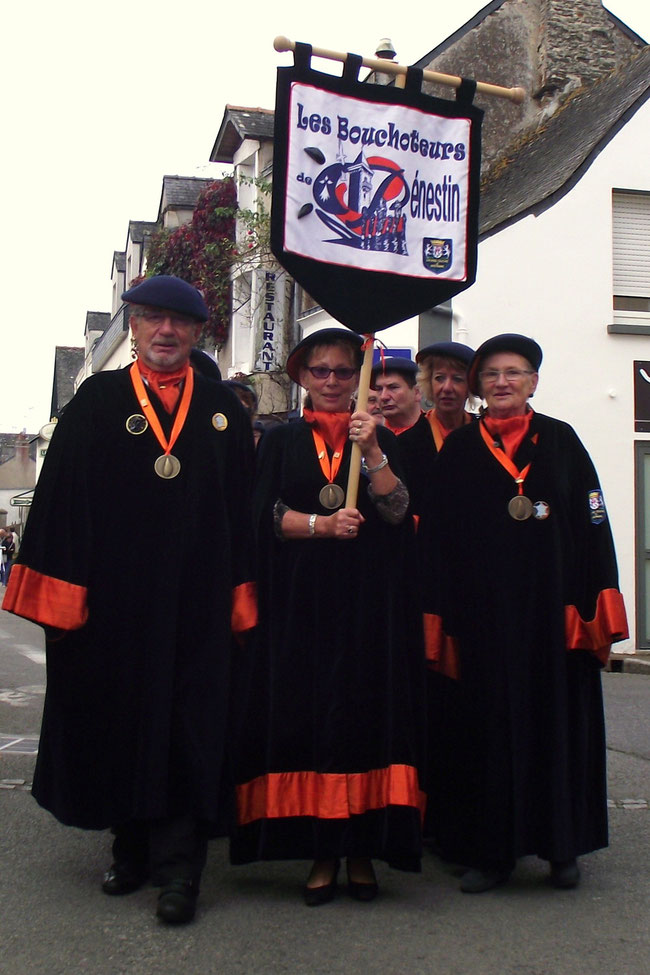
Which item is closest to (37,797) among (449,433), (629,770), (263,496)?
(263,496)

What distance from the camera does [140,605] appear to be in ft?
14.2

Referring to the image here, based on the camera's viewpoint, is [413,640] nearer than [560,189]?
Yes

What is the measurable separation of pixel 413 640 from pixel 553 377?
10.9 metres

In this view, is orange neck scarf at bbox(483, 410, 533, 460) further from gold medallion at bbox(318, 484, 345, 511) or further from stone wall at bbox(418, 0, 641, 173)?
stone wall at bbox(418, 0, 641, 173)

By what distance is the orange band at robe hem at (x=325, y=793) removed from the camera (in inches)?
169

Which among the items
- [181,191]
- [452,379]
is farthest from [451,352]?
[181,191]

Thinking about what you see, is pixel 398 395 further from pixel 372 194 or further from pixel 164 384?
pixel 164 384

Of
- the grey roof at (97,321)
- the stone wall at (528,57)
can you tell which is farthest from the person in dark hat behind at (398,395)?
the grey roof at (97,321)

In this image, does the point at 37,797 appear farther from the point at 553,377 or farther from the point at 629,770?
Result: the point at 553,377

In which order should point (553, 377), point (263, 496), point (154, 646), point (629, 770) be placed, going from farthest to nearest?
point (553, 377), point (629, 770), point (263, 496), point (154, 646)

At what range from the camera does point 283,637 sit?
4445mm

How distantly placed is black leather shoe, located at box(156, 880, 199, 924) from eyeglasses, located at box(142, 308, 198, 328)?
6.50 ft

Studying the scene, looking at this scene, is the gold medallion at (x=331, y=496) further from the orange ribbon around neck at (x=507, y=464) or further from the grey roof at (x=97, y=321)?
the grey roof at (x=97, y=321)

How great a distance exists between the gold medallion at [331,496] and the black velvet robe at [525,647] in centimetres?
59
